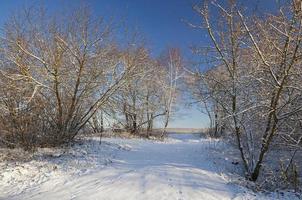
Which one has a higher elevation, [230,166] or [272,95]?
[272,95]

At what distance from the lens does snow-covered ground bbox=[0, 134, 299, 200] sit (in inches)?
359

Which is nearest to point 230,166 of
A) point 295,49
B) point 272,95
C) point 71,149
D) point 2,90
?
point 272,95

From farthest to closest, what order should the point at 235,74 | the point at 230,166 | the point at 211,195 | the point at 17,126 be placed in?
the point at 17,126 → the point at 230,166 → the point at 235,74 → the point at 211,195

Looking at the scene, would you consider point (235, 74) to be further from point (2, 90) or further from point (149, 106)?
point (149, 106)

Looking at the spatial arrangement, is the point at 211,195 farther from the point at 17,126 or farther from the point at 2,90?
the point at 2,90

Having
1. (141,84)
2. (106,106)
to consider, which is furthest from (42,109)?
(141,84)

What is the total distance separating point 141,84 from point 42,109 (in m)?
13.5

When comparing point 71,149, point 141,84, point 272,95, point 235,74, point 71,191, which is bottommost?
point 71,191

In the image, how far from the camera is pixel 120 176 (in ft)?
34.6

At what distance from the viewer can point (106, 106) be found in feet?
57.1

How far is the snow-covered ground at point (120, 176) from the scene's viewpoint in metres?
9.12

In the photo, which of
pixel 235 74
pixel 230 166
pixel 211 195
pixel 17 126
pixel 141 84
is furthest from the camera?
pixel 141 84

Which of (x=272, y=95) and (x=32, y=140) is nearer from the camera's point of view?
(x=272, y=95)

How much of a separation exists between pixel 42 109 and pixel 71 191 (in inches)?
233
